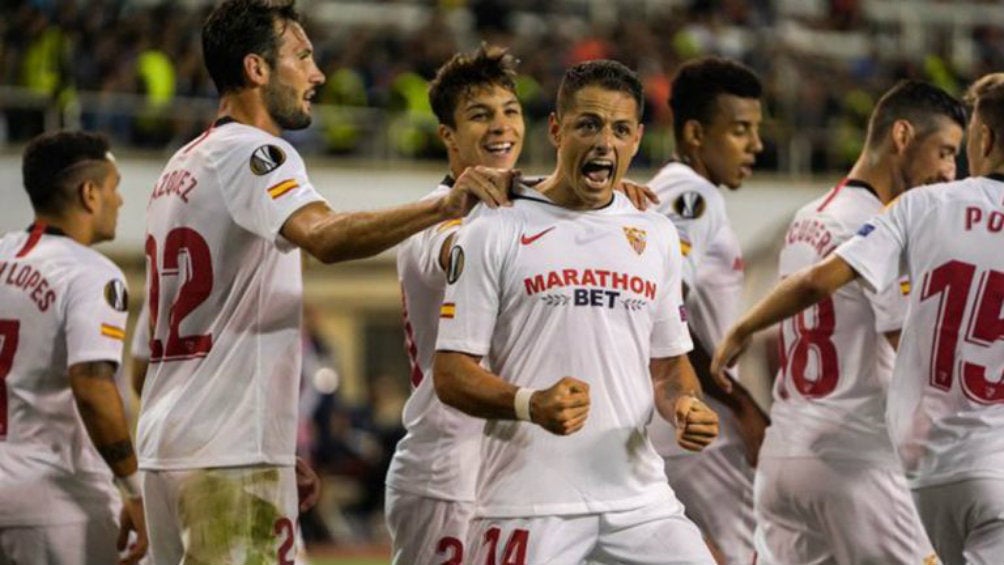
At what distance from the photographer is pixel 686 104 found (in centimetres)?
884

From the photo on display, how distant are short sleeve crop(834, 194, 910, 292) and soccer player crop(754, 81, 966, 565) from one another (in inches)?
33.7

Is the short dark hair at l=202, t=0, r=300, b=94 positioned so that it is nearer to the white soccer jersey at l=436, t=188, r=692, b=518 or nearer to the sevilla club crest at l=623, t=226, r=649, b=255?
the white soccer jersey at l=436, t=188, r=692, b=518

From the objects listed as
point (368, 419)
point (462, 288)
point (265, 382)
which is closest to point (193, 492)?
point (265, 382)

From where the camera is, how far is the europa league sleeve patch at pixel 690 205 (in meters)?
8.32

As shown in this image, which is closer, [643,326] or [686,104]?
[643,326]

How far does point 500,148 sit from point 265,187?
160cm

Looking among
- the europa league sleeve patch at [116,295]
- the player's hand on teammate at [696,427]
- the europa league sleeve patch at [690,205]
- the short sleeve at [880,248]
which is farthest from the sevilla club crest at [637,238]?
the europa league sleeve patch at [116,295]

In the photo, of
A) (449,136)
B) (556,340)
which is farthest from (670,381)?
(449,136)

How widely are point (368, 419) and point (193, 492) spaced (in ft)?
45.0

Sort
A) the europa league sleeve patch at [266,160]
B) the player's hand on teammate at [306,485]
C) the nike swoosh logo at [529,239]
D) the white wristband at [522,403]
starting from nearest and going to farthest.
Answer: the white wristband at [522,403], the nike swoosh logo at [529,239], the europa league sleeve patch at [266,160], the player's hand on teammate at [306,485]

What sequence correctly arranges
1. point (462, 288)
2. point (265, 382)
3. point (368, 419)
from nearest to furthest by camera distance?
point (462, 288) → point (265, 382) → point (368, 419)

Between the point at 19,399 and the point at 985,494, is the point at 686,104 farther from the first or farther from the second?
the point at 19,399

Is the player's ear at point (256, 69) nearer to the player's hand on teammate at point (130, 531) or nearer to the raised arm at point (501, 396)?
the raised arm at point (501, 396)

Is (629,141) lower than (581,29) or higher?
lower
